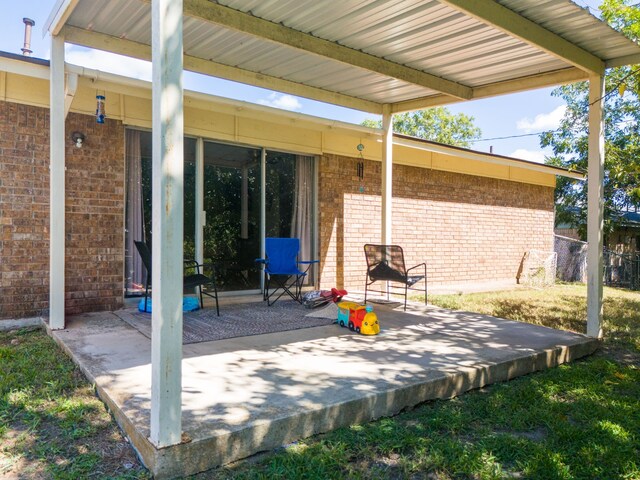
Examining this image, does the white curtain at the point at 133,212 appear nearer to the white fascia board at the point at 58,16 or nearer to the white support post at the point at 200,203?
the white support post at the point at 200,203

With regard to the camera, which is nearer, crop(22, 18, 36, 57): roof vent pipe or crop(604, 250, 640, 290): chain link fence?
crop(22, 18, 36, 57): roof vent pipe

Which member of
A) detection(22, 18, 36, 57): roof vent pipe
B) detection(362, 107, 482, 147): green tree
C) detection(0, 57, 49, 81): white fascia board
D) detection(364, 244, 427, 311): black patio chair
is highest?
detection(362, 107, 482, 147): green tree

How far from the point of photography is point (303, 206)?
728cm

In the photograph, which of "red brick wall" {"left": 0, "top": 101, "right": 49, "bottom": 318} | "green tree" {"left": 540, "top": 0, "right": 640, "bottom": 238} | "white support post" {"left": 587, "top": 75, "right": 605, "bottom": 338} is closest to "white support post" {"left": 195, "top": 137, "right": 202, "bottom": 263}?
"red brick wall" {"left": 0, "top": 101, "right": 49, "bottom": 318}

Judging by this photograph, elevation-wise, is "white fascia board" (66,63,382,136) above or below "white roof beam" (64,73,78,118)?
above

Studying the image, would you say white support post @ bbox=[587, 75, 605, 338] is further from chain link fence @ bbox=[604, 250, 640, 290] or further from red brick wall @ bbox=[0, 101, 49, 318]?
chain link fence @ bbox=[604, 250, 640, 290]

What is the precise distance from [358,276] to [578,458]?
5.54m

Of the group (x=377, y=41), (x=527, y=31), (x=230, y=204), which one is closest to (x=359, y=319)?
(x=230, y=204)

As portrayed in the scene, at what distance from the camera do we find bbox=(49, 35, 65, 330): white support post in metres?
4.41

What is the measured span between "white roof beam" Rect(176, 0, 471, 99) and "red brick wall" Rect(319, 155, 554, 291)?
7.10ft

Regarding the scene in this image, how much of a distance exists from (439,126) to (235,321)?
28213mm

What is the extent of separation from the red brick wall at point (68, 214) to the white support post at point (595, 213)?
5.38 meters

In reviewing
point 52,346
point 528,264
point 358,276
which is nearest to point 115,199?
point 52,346

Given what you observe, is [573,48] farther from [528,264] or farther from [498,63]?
[528,264]
